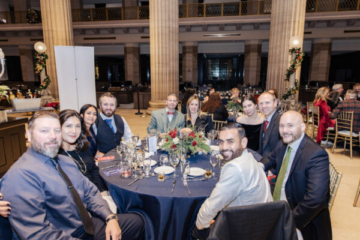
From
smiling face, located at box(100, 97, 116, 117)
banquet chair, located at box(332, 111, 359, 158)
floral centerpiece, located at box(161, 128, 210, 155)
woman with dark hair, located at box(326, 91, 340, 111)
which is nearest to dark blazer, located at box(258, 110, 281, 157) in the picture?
floral centerpiece, located at box(161, 128, 210, 155)

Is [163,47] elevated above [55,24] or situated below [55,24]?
below

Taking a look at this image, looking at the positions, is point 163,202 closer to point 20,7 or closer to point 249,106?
point 249,106

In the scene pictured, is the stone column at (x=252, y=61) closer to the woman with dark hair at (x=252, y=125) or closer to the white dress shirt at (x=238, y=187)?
the woman with dark hair at (x=252, y=125)

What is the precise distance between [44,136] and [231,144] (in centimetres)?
137

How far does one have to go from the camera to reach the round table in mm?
1905

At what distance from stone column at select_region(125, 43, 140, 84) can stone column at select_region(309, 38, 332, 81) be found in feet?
37.6

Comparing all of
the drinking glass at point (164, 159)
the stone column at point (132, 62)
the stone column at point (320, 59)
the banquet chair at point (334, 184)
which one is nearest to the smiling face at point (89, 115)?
the drinking glass at point (164, 159)

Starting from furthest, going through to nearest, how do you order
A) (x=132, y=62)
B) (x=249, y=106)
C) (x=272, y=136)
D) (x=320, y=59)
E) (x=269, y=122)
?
(x=132, y=62) < (x=320, y=59) < (x=249, y=106) < (x=269, y=122) < (x=272, y=136)

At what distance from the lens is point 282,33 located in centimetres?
843

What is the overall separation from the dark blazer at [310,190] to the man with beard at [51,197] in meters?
1.38

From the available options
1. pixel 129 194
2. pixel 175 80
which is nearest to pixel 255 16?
pixel 175 80

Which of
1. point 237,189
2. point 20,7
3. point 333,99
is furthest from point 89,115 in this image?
point 20,7

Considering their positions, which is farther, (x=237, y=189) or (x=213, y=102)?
(x=213, y=102)

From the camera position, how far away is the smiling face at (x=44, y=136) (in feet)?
5.31
